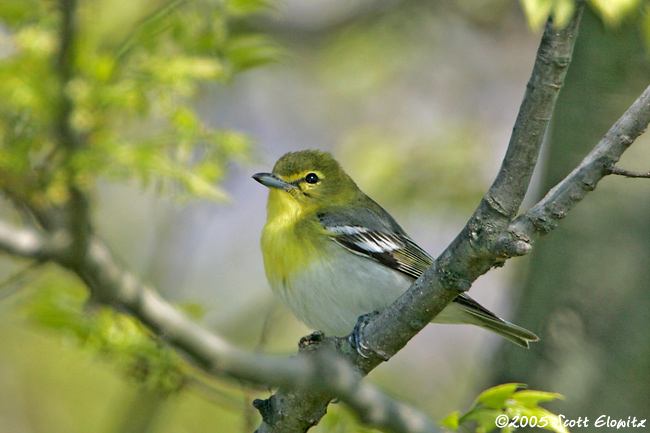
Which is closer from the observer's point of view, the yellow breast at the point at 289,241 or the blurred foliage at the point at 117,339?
the blurred foliage at the point at 117,339

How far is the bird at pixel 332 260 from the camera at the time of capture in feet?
14.4

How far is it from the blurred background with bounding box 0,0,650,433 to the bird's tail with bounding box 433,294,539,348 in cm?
94

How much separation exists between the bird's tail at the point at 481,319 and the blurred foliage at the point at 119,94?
174 centimetres

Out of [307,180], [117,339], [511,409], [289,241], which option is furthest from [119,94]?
[511,409]

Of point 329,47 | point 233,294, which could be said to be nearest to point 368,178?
point 329,47

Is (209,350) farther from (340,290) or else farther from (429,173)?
(429,173)

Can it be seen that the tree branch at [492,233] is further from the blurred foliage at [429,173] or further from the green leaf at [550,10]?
the blurred foliage at [429,173]

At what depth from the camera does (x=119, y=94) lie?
3.54 metres

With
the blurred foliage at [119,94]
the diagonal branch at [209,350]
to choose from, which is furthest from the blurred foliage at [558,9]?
the blurred foliage at [119,94]

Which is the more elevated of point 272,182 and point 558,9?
point 272,182

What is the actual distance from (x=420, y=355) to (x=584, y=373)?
190 inches

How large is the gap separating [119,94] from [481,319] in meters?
2.74

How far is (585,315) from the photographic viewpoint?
520 centimetres

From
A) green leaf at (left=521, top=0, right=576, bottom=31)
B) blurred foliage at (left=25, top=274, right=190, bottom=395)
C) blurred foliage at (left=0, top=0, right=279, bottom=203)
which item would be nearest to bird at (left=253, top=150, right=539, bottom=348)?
blurred foliage at (left=0, top=0, right=279, bottom=203)
